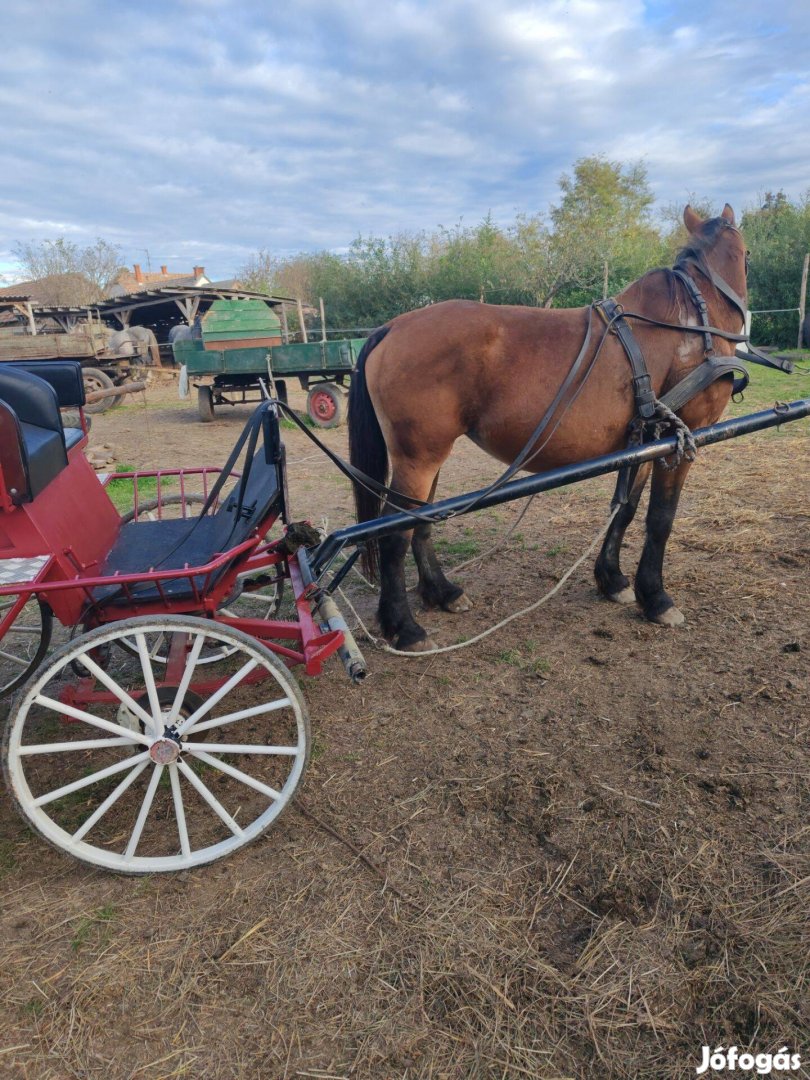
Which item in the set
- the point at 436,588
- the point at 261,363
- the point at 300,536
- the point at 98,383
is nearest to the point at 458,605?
the point at 436,588

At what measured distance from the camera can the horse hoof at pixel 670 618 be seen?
3553 millimetres

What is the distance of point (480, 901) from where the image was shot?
1891mm

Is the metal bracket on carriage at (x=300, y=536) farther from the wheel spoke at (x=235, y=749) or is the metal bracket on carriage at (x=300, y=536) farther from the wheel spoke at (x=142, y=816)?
the wheel spoke at (x=142, y=816)

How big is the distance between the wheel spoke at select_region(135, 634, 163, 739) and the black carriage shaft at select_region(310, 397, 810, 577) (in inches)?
34.0

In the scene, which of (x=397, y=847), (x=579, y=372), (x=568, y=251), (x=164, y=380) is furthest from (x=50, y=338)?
(x=568, y=251)

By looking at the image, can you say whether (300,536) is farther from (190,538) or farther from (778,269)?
(778,269)

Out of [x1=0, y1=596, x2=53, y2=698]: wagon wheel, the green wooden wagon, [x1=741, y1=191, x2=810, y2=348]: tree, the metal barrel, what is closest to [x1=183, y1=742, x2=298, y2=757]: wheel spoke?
the metal barrel

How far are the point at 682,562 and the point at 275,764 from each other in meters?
3.08

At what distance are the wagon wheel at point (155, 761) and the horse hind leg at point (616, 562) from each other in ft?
6.79

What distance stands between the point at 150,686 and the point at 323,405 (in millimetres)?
9787

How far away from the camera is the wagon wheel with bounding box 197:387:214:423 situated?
12.3 m

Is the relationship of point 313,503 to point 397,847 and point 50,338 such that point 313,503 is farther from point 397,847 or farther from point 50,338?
point 50,338

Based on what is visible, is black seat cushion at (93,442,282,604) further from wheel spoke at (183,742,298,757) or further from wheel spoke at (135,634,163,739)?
wheel spoke at (183,742,298,757)

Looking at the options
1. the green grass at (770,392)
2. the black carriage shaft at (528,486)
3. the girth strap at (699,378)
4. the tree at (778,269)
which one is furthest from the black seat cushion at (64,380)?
the tree at (778,269)
